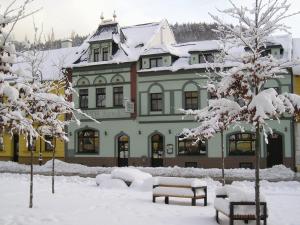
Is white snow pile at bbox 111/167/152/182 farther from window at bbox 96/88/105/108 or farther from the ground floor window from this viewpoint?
window at bbox 96/88/105/108

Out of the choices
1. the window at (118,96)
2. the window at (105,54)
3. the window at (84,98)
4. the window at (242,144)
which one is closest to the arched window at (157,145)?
the window at (118,96)

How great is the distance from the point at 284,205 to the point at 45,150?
2390 cm

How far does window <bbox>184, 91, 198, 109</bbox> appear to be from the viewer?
2962 centimetres

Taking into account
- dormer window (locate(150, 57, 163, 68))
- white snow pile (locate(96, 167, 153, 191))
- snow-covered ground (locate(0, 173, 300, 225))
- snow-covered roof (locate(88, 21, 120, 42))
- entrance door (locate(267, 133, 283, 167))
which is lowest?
snow-covered ground (locate(0, 173, 300, 225))

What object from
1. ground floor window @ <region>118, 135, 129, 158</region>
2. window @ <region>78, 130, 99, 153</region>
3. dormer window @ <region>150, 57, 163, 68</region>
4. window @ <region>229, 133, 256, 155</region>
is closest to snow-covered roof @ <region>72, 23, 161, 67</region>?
dormer window @ <region>150, 57, 163, 68</region>

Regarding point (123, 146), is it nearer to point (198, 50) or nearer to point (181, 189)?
Result: point (198, 50)

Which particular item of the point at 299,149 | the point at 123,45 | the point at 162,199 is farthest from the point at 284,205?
the point at 123,45

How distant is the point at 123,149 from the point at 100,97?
4.35 m

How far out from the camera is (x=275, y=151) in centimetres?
2769

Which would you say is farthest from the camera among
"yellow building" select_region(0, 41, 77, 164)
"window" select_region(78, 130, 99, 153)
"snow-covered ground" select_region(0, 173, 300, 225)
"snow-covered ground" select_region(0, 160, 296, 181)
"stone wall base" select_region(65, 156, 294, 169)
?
"yellow building" select_region(0, 41, 77, 164)

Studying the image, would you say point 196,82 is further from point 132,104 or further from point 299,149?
point 299,149

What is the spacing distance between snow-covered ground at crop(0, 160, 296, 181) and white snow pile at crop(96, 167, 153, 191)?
22.4 ft

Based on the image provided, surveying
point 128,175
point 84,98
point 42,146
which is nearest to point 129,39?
point 84,98

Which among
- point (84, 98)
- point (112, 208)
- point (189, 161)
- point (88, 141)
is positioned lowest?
point (112, 208)
